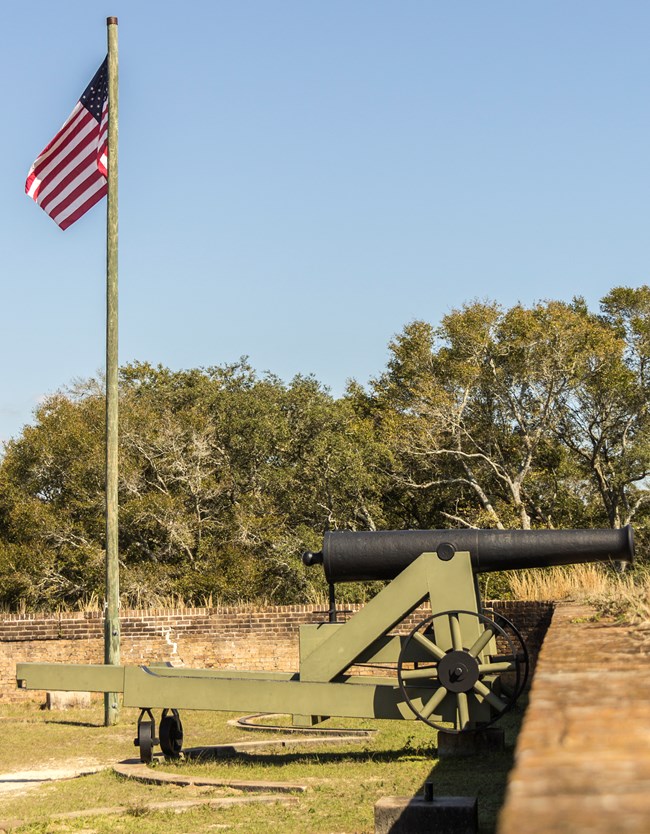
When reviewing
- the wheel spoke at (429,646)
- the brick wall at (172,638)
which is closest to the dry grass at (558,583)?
the brick wall at (172,638)

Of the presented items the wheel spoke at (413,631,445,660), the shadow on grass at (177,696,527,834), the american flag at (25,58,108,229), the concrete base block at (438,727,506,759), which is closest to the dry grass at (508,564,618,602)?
the shadow on grass at (177,696,527,834)

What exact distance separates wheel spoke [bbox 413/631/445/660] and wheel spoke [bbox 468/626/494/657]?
220 mm

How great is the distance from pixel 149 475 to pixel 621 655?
983 inches

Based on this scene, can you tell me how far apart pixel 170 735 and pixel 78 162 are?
7.89 meters

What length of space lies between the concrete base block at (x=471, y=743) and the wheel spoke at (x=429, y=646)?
0.71 m

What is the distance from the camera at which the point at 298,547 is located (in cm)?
2595

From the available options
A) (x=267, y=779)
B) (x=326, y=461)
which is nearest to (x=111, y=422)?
(x=267, y=779)

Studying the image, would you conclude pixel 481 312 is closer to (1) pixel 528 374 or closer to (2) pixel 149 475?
(1) pixel 528 374

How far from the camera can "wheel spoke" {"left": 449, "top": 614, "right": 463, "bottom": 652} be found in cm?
838

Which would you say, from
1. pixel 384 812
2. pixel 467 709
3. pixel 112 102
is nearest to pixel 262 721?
pixel 467 709

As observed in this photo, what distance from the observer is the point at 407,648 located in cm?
888

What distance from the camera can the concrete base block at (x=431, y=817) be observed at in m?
6.11

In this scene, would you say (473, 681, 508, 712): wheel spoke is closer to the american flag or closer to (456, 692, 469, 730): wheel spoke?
(456, 692, 469, 730): wheel spoke

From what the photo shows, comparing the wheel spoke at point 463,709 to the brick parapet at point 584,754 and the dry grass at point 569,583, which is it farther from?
the brick parapet at point 584,754
